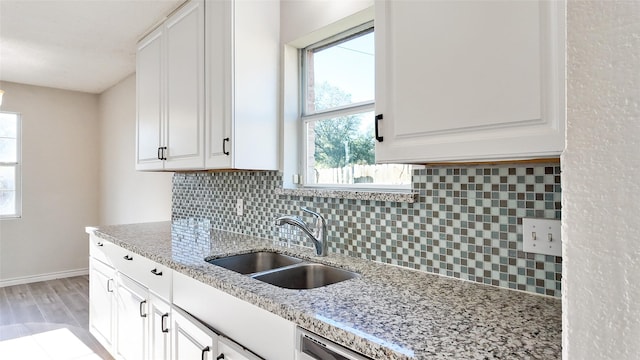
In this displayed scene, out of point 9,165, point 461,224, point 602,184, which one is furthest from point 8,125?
point 602,184

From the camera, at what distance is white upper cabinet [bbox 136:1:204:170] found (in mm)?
2195

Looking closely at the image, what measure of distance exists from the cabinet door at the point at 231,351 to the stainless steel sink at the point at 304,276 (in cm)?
30

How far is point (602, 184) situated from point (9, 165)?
565 cm

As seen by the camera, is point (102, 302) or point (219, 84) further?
point (102, 302)

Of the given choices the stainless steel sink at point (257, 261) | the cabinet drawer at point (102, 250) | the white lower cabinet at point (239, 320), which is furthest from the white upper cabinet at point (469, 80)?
the cabinet drawer at point (102, 250)

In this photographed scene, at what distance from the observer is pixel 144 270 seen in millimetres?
1923

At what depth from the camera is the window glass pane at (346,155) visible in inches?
68.9

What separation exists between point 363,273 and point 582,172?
1205 millimetres

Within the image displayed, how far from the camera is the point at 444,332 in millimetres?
876

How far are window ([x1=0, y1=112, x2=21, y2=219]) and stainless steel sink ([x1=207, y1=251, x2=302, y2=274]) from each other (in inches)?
161

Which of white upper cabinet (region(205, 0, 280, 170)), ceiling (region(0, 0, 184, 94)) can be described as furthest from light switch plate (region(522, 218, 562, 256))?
ceiling (region(0, 0, 184, 94))

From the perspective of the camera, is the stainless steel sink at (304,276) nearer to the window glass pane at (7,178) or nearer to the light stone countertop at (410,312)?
the light stone countertop at (410,312)

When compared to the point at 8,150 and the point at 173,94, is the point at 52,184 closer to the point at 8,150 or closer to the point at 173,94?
the point at 8,150

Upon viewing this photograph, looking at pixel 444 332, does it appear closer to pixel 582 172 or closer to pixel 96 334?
pixel 582 172
